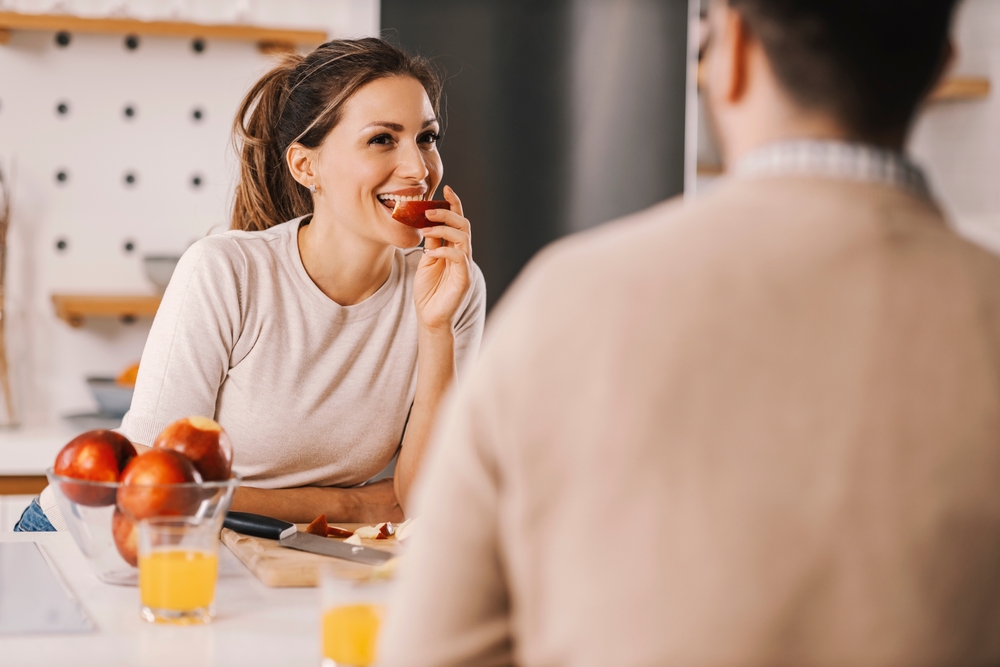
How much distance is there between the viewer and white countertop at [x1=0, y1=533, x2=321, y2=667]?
97cm

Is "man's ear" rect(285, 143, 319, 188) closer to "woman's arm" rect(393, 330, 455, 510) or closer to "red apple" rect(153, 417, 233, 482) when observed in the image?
"woman's arm" rect(393, 330, 455, 510)

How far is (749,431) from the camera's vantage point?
1.82ft

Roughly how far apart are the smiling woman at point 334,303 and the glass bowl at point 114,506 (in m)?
0.50

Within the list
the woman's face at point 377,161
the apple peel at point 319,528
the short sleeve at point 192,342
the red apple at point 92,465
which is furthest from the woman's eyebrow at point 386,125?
the red apple at point 92,465

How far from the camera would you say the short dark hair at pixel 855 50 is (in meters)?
0.58

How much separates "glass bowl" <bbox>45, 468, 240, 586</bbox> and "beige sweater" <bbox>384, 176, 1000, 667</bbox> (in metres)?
0.64

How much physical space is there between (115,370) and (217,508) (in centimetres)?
233

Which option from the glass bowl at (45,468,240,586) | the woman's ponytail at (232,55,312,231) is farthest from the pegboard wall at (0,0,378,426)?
the glass bowl at (45,468,240,586)

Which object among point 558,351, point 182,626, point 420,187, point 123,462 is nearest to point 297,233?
point 420,187

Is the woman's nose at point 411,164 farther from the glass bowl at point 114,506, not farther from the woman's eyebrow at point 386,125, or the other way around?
the glass bowl at point 114,506

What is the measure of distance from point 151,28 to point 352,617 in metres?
2.59

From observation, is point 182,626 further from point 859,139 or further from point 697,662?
point 859,139

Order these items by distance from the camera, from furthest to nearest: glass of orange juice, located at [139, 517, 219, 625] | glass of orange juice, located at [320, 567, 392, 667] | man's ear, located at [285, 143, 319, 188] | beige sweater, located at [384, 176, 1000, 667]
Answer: man's ear, located at [285, 143, 319, 188] < glass of orange juice, located at [139, 517, 219, 625] < glass of orange juice, located at [320, 567, 392, 667] < beige sweater, located at [384, 176, 1000, 667]

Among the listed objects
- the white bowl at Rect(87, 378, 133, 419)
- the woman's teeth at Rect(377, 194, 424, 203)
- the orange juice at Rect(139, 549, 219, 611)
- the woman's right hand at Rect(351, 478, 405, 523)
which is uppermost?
the woman's teeth at Rect(377, 194, 424, 203)
